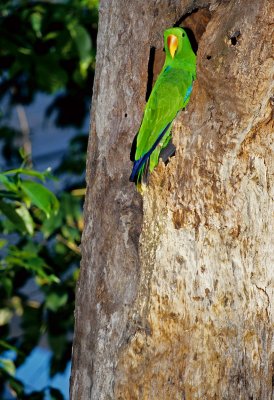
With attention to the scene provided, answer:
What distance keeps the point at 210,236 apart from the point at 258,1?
0.52 meters

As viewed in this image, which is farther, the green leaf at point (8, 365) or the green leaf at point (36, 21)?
the green leaf at point (36, 21)

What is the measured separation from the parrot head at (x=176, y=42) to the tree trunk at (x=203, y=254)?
0.04 metres

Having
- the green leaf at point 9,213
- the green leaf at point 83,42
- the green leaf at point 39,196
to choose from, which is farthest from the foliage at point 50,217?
the green leaf at point 39,196

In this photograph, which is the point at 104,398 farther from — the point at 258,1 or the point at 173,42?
the point at 258,1

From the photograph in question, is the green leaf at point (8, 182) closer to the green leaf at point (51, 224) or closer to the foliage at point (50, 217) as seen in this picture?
the foliage at point (50, 217)

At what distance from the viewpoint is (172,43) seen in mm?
1646

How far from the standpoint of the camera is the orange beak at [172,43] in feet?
5.31

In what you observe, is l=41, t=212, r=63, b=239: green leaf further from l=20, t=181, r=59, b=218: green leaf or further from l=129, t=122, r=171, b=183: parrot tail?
l=129, t=122, r=171, b=183: parrot tail

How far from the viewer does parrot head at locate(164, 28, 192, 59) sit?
64.1 inches

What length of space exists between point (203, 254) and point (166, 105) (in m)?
0.35

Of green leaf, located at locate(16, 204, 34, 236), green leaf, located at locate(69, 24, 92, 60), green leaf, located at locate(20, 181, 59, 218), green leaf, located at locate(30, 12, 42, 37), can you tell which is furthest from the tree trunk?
green leaf, located at locate(30, 12, 42, 37)

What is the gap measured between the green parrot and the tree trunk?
3cm

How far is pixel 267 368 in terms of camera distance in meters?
1.61

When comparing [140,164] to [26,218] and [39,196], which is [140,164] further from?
[26,218]
